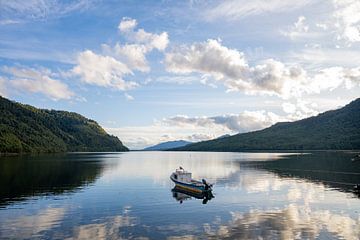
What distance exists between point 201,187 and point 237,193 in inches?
339

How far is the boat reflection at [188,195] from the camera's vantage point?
73.4 meters

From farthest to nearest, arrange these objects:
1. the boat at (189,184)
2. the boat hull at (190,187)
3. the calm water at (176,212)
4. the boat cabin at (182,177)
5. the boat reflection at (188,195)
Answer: the boat cabin at (182,177) < the boat hull at (190,187) < the boat at (189,184) < the boat reflection at (188,195) < the calm water at (176,212)

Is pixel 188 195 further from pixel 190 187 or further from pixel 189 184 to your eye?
pixel 189 184

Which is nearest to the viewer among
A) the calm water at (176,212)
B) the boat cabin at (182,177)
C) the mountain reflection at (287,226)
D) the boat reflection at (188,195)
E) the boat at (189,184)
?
the mountain reflection at (287,226)

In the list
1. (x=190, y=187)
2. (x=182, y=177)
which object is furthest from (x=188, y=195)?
(x=182, y=177)

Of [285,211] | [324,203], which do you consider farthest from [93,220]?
[324,203]

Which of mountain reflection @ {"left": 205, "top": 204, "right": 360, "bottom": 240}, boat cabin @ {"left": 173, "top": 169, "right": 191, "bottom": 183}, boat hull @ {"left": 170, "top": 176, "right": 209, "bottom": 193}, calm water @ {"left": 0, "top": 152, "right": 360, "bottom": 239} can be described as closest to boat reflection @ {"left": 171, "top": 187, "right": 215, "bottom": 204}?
calm water @ {"left": 0, "top": 152, "right": 360, "bottom": 239}

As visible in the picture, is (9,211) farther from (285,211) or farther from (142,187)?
(285,211)

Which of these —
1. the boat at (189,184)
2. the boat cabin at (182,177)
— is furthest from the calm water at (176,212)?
the boat cabin at (182,177)

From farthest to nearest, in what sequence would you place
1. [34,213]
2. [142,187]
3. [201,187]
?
[142,187] < [201,187] < [34,213]

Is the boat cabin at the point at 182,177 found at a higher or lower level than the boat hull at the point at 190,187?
higher

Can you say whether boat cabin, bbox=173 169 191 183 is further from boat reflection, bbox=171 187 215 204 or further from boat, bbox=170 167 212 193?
boat reflection, bbox=171 187 215 204

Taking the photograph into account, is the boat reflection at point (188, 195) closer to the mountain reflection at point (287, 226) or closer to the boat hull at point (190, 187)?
the boat hull at point (190, 187)

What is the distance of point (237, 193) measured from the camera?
80375 millimetres
